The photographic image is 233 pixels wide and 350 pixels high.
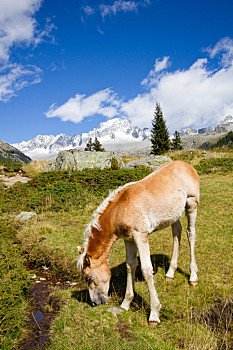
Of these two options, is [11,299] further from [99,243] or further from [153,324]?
[153,324]

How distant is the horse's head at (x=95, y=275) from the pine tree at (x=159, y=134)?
36.1 metres

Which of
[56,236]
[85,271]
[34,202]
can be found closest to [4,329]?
[85,271]

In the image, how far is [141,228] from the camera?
393cm

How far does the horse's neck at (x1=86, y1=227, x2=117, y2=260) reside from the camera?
4.13 metres

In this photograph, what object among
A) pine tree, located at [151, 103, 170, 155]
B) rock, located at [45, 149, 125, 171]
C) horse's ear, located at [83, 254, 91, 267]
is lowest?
horse's ear, located at [83, 254, 91, 267]

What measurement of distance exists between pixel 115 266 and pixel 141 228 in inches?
111

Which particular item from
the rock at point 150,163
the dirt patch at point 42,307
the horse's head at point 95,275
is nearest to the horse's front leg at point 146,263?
the horse's head at point 95,275

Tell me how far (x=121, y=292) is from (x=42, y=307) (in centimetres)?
171

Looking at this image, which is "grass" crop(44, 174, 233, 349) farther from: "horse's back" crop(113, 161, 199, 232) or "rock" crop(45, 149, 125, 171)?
"rock" crop(45, 149, 125, 171)

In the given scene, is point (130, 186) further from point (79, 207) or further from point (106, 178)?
point (106, 178)

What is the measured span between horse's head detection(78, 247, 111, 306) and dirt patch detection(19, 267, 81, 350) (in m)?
0.92

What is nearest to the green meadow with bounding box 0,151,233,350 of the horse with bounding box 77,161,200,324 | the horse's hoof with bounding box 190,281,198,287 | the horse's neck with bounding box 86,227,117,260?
the horse's hoof with bounding box 190,281,198,287

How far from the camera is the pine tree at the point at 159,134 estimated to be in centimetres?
3950

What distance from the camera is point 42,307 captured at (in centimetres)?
466
